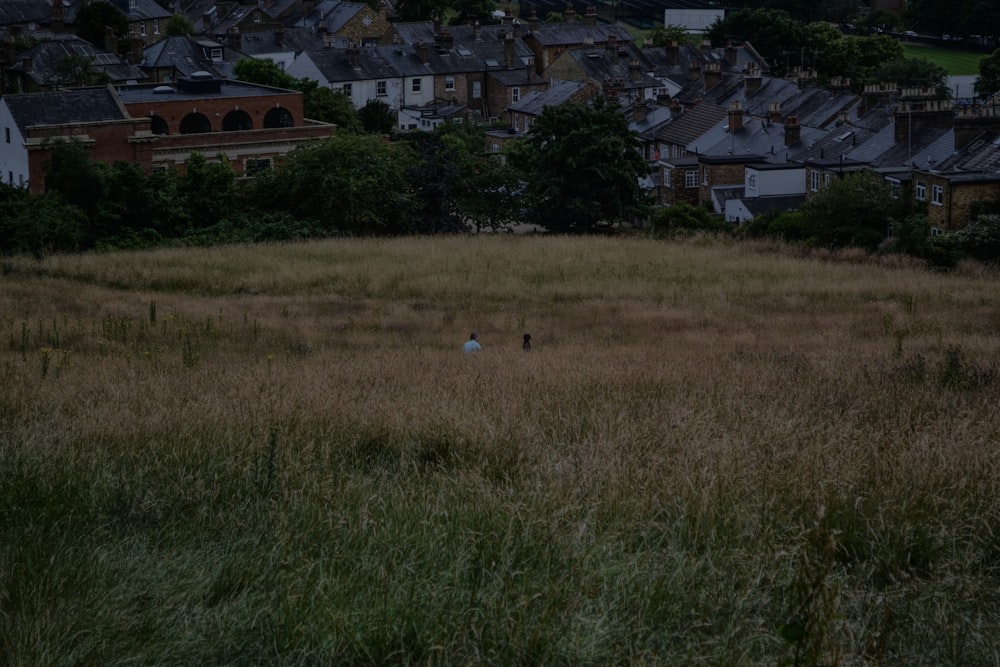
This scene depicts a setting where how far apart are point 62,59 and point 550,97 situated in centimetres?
2698

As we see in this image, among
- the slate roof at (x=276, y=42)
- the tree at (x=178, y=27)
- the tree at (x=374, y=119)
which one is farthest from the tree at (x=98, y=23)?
the tree at (x=374, y=119)

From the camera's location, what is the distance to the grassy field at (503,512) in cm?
530

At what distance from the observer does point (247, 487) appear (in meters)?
7.30

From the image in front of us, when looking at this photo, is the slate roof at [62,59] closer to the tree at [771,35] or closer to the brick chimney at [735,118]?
the brick chimney at [735,118]

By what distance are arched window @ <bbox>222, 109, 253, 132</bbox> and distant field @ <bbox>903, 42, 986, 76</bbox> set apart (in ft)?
188

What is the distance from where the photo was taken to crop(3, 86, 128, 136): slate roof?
A: 49.6 metres

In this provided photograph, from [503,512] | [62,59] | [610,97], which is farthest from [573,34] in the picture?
[503,512]

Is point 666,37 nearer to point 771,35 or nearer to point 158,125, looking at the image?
point 771,35

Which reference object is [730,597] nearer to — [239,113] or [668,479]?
[668,479]

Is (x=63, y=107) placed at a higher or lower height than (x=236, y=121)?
higher

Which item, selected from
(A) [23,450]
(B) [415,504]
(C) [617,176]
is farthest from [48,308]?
(C) [617,176]

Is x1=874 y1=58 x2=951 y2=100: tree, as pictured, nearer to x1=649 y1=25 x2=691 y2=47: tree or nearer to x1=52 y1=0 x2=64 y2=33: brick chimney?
x1=649 y1=25 x2=691 y2=47: tree

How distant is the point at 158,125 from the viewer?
55.6m

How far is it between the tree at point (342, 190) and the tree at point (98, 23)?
42910 mm
